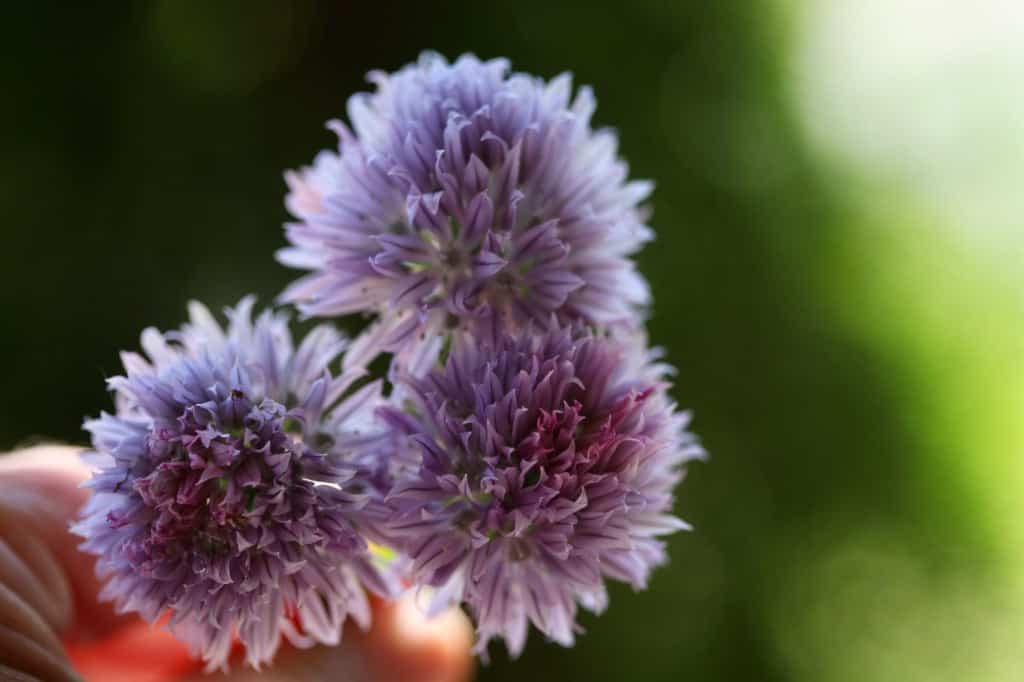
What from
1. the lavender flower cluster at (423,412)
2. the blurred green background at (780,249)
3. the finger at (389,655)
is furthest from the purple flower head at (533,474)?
the blurred green background at (780,249)

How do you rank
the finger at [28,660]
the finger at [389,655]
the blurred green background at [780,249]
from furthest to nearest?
the blurred green background at [780,249]
the finger at [389,655]
the finger at [28,660]

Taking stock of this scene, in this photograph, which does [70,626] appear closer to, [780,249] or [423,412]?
[423,412]

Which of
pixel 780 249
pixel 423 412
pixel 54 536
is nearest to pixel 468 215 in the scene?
pixel 423 412

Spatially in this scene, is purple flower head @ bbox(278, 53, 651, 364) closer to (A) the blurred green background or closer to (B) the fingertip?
(B) the fingertip

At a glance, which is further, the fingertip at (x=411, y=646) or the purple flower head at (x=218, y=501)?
the fingertip at (x=411, y=646)

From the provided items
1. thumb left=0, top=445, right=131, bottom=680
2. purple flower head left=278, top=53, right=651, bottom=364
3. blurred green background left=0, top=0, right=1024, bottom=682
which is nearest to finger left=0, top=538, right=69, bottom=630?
thumb left=0, top=445, right=131, bottom=680

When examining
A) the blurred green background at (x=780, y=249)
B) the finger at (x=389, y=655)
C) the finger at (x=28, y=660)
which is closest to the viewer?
the finger at (x=28, y=660)

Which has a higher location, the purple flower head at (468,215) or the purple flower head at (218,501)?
the purple flower head at (468,215)

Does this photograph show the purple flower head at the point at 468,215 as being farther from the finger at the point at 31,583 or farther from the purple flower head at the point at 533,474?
the finger at the point at 31,583
